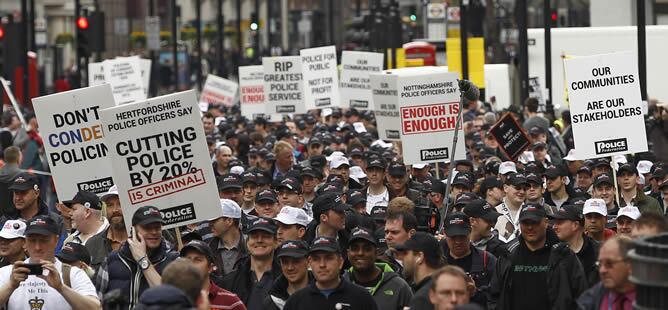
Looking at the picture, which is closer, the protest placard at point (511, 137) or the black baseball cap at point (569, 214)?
the black baseball cap at point (569, 214)

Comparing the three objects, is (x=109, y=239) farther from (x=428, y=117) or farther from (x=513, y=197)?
(x=428, y=117)

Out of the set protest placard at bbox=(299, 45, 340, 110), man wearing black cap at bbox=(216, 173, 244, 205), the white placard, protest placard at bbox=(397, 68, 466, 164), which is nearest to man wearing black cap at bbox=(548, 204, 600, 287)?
man wearing black cap at bbox=(216, 173, 244, 205)

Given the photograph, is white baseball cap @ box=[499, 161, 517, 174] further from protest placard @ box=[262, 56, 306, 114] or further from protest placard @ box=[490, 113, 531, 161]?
protest placard @ box=[262, 56, 306, 114]

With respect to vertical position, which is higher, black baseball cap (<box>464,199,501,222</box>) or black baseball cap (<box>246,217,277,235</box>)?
black baseball cap (<box>246,217,277,235</box>)

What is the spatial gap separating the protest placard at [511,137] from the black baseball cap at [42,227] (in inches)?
407

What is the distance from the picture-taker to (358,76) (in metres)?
34.1

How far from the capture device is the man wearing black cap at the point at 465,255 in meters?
12.7

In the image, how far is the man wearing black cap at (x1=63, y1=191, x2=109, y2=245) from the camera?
14.1m

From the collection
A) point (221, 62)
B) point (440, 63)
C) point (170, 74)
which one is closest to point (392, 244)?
point (440, 63)

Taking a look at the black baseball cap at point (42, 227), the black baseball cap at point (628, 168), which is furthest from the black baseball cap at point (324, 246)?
the black baseball cap at point (628, 168)

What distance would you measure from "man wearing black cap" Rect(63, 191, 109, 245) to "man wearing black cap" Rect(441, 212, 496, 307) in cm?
288

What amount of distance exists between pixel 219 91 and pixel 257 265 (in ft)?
94.3

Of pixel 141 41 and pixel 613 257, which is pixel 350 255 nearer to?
pixel 613 257

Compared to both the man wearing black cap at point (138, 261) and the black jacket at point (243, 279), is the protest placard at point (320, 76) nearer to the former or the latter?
the black jacket at point (243, 279)
